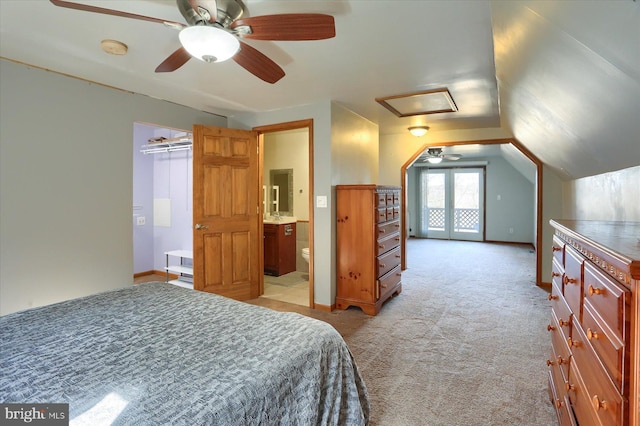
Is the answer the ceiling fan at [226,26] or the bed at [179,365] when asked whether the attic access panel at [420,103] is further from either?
the bed at [179,365]

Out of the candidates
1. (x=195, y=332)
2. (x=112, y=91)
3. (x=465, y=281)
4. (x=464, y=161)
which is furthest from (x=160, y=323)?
(x=464, y=161)

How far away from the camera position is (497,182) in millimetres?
8859

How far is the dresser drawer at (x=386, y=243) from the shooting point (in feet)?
12.0

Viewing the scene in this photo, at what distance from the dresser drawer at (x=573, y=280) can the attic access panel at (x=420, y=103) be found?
2228mm

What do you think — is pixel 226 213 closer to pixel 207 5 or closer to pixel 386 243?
pixel 386 243

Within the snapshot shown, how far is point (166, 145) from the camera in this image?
488 centimetres

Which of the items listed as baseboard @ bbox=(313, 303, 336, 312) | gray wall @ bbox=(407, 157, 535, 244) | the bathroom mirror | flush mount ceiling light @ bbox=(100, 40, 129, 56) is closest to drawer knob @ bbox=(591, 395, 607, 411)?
baseboard @ bbox=(313, 303, 336, 312)

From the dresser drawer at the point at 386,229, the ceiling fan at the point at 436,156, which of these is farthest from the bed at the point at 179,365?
the ceiling fan at the point at 436,156

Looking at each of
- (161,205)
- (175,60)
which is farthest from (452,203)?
(175,60)

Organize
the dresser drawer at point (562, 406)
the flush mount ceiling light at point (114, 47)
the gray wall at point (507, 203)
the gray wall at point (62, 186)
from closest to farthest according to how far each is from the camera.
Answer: the dresser drawer at point (562, 406), the flush mount ceiling light at point (114, 47), the gray wall at point (62, 186), the gray wall at point (507, 203)

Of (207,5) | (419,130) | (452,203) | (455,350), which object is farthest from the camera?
(452,203)

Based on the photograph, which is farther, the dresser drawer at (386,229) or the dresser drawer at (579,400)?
the dresser drawer at (386,229)

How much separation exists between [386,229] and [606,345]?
9.67 ft
